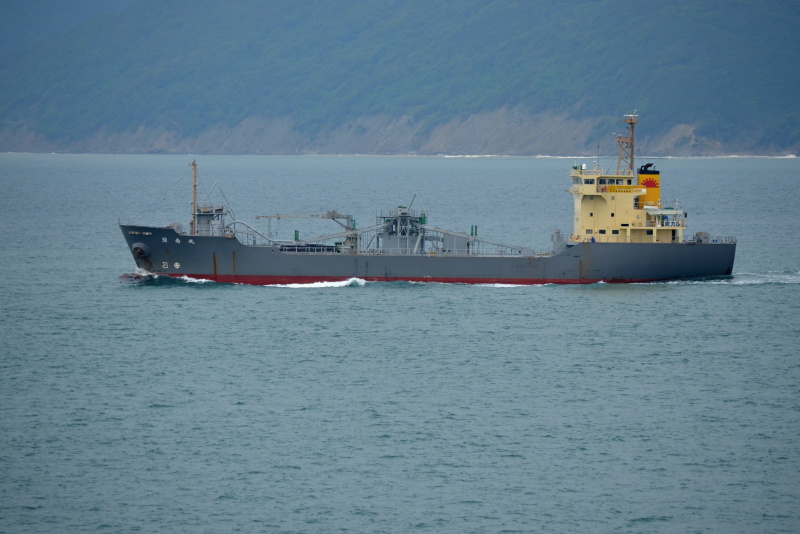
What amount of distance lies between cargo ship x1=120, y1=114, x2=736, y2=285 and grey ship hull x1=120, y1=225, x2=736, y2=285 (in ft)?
0.17

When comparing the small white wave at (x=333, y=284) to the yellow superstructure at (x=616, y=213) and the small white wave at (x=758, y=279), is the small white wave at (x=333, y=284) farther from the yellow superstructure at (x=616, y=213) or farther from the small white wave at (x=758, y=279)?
the small white wave at (x=758, y=279)

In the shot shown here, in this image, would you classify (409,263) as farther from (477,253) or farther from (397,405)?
(397,405)

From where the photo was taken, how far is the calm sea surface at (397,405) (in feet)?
108

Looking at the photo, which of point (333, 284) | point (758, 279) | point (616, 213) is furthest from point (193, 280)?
point (758, 279)

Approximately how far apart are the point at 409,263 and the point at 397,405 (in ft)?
70.1

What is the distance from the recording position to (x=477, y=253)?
2474 inches

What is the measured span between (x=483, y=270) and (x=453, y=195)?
227 feet

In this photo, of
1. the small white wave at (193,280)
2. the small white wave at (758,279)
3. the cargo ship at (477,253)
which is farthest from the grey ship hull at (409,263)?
the small white wave at (758,279)

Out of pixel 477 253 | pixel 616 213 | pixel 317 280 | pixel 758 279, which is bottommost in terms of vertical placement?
pixel 317 280

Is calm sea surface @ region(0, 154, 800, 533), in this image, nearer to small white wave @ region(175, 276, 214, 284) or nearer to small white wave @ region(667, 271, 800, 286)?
small white wave @ region(667, 271, 800, 286)

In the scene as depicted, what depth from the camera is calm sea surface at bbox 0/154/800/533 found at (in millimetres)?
33000

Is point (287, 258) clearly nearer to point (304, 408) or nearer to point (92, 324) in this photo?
point (92, 324)

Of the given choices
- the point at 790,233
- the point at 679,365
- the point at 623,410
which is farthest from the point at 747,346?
the point at 790,233

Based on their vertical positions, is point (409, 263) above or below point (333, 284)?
above
